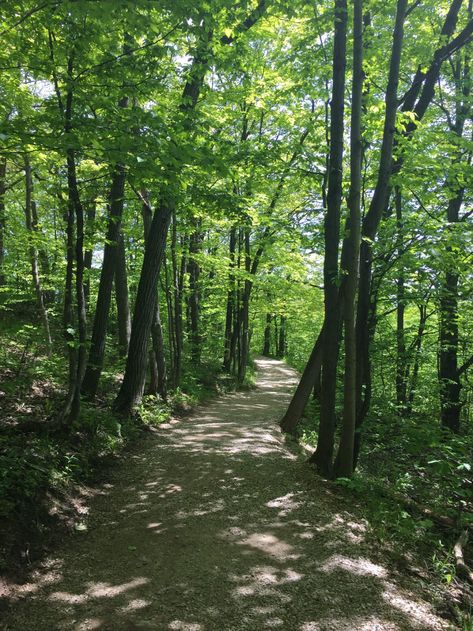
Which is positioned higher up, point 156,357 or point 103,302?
point 103,302

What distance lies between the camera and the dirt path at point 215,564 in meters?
3.29

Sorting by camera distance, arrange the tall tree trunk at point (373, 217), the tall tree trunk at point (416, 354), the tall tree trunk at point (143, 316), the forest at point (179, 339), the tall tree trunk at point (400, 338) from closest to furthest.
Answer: the forest at point (179, 339), the tall tree trunk at point (373, 217), the tall tree trunk at point (400, 338), the tall tree trunk at point (143, 316), the tall tree trunk at point (416, 354)

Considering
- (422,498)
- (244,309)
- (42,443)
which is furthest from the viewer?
(244,309)

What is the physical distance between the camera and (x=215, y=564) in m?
4.02

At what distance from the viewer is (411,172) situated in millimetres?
7566

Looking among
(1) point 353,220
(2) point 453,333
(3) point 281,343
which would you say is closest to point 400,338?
(2) point 453,333

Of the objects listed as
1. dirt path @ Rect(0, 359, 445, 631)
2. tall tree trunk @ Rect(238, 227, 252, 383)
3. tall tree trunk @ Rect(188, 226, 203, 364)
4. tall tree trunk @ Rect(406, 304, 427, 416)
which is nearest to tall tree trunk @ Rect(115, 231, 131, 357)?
tall tree trunk @ Rect(188, 226, 203, 364)

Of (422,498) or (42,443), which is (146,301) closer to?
(42,443)

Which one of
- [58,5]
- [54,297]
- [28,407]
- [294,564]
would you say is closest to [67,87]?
[58,5]

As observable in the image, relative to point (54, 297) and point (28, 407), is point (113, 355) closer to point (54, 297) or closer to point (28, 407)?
point (28, 407)

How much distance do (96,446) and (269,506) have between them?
2893 mm

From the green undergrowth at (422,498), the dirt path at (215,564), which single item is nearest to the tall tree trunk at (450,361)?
the green undergrowth at (422,498)

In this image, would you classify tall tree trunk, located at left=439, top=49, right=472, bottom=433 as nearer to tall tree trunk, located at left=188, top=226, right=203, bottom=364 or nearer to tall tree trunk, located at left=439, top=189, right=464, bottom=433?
tall tree trunk, located at left=439, top=189, right=464, bottom=433

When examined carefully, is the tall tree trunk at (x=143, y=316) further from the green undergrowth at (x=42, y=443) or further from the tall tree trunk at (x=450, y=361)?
the tall tree trunk at (x=450, y=361)
